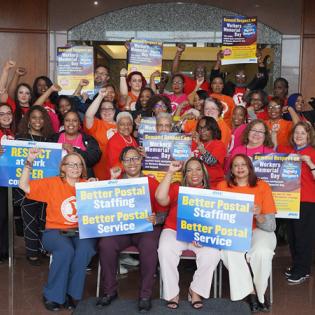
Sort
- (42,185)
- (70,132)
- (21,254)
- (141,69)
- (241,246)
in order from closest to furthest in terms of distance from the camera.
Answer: (241,246) < (42,185) < (70,132) < (21,254) < (141,69)

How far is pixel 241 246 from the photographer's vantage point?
4.41 meters

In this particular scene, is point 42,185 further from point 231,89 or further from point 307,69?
point 307,69

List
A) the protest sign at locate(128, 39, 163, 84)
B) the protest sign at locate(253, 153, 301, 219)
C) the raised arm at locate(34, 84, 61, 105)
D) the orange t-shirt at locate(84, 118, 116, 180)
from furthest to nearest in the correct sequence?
the protest sign at locate(128, 39, 163, 84)
the raised arm at locate(34, 84, 61, 105)
the orange t-shirt at locate(84, 118, 116, 180)
the protest sign at locate(253, 153, 301, 219)

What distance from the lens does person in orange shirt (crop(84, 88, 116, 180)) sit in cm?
571

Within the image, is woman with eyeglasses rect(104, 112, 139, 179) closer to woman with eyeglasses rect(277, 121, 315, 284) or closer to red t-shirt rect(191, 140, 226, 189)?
red t-shirt rect(191, 140, 226, 189)

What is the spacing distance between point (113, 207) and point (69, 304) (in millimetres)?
887

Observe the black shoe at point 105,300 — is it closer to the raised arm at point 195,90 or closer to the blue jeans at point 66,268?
the blue jeans at point 66,268

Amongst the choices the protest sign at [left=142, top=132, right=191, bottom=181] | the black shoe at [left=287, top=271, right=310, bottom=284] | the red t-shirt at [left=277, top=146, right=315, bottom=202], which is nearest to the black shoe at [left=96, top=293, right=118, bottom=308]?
the protest sign at [left=142, top=132, right=191, bottom=181]

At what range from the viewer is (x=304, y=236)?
533 centimetres

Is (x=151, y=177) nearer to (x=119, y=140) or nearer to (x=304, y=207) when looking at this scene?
(x=119, y=140)

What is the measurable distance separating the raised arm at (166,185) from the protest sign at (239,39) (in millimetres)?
2984

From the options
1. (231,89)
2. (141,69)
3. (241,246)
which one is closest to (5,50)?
A: (141,69)

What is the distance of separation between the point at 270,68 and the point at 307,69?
552mm

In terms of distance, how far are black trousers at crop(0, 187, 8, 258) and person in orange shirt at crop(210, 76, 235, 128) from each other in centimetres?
258
